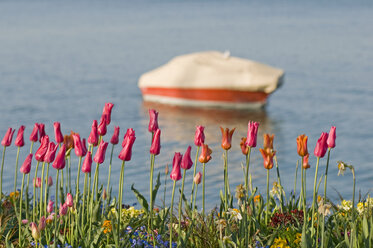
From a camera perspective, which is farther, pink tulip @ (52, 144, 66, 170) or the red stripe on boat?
the red stripe on boat

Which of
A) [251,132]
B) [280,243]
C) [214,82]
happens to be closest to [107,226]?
[280,243]

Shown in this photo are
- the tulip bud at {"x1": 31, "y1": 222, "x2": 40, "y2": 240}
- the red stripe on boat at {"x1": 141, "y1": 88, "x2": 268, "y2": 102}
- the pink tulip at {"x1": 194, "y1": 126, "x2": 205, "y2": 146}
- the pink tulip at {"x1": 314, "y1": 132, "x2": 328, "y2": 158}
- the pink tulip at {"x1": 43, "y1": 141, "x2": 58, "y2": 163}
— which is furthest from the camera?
the red stripe on boat at {"x1": 141, "y1": 88, "x2": 268, "y2": 102}

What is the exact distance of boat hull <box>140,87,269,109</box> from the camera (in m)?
20.9

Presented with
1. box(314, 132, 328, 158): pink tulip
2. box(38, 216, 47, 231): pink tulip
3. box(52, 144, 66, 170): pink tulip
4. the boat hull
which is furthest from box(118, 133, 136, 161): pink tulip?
the boat hull

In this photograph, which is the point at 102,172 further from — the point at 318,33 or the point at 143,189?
the point at 318,33

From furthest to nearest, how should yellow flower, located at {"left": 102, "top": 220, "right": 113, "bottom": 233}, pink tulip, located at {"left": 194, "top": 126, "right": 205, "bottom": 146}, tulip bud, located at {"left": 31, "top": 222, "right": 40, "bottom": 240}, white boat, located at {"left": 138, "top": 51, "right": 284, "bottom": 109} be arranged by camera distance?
white boat, located at {"left": 138, "top": 51, "right": 284, "bottom": 109} → yellow flower, located at {"left": 102, "top": 220, "right": 113, "bottom": 233} → pink tulip, located at {"left": 194, "top": 126, "right": 205, "bottom": 146} → tulip bud, located at {"left": 31, "top": 222, "right": 40, "bottom": 240}

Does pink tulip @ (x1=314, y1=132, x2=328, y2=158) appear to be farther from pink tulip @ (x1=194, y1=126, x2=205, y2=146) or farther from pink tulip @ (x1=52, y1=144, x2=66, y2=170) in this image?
pink tulip @ (x1=52, y1=144, x2=66, y2=170)

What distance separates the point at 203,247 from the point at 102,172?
7.62 meters

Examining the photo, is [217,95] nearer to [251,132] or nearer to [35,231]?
[251,132]

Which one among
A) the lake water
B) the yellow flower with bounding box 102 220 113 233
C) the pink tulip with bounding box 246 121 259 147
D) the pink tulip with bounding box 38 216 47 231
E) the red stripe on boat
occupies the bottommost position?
the lake water

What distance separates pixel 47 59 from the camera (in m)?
37.1

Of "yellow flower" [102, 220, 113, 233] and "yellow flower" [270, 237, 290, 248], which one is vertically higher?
"yellow flower" [270, 237, 290, 248]

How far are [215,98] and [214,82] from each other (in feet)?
1.62

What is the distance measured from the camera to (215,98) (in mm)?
21156
